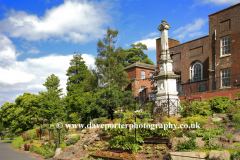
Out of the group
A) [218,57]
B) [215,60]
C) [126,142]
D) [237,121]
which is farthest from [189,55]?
[126,142]

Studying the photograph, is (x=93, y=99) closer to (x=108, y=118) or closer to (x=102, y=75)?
(x=108, y=118)

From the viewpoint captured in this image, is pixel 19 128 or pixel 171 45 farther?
pixel 171 45

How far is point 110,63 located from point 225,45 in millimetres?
14374

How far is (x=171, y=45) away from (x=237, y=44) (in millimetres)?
12991

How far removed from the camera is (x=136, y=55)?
159 feet

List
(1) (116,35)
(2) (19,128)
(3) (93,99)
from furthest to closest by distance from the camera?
1. (1) (116,35)
2. (2) (19,128)
3. (3) (93,99)

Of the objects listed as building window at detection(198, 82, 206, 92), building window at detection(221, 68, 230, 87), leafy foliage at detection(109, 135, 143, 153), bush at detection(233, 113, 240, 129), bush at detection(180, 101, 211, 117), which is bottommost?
leafy foliage at detection(109, 135, 143, 153)

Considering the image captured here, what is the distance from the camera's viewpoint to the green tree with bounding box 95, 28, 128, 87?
26328 mm

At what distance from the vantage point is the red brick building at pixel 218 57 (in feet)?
71.5

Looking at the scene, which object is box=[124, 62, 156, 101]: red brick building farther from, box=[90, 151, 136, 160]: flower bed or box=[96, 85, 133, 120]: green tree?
box=[90, 151, 136, 160]: flower bed

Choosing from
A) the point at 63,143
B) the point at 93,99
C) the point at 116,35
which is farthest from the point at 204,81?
the point at 63,143

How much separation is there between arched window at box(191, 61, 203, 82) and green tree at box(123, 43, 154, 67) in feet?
62.8

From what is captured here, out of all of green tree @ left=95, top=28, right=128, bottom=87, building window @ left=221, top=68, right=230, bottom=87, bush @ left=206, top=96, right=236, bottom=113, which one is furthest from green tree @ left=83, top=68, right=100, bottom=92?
bush @ left=206, top=96, right=236, bottom=113

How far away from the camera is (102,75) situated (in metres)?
27.8
